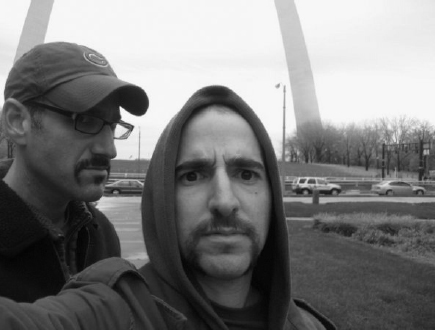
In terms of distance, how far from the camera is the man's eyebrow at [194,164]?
5.05ft

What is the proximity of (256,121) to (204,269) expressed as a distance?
20.2 inches

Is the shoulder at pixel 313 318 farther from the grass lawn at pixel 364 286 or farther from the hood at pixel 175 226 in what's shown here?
the grass lawn at pixel 364 286

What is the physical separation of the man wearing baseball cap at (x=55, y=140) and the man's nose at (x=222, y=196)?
2.10 feet

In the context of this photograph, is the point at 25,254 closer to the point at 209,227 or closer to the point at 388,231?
the point at 209,227

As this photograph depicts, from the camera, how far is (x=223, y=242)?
1484mm

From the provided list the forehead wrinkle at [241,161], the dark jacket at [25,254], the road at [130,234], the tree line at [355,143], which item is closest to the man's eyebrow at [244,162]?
the forehead wrinkle at [241,161]

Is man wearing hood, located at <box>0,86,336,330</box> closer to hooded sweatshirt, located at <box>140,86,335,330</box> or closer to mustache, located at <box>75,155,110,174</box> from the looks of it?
hooded sweatshirt, located at <box>140,86,335,330</box>

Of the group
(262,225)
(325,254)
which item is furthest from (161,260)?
(325,254)

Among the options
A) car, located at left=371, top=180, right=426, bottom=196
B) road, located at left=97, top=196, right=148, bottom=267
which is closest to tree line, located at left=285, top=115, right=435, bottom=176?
car, located at left=371, top=180, right=426, bottom=196

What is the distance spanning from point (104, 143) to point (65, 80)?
0.29 meters

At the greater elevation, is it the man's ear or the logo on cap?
the logo on cap

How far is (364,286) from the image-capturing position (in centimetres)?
684

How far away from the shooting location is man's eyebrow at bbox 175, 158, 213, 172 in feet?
5.05

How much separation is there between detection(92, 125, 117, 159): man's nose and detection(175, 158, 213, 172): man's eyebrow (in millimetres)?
577
